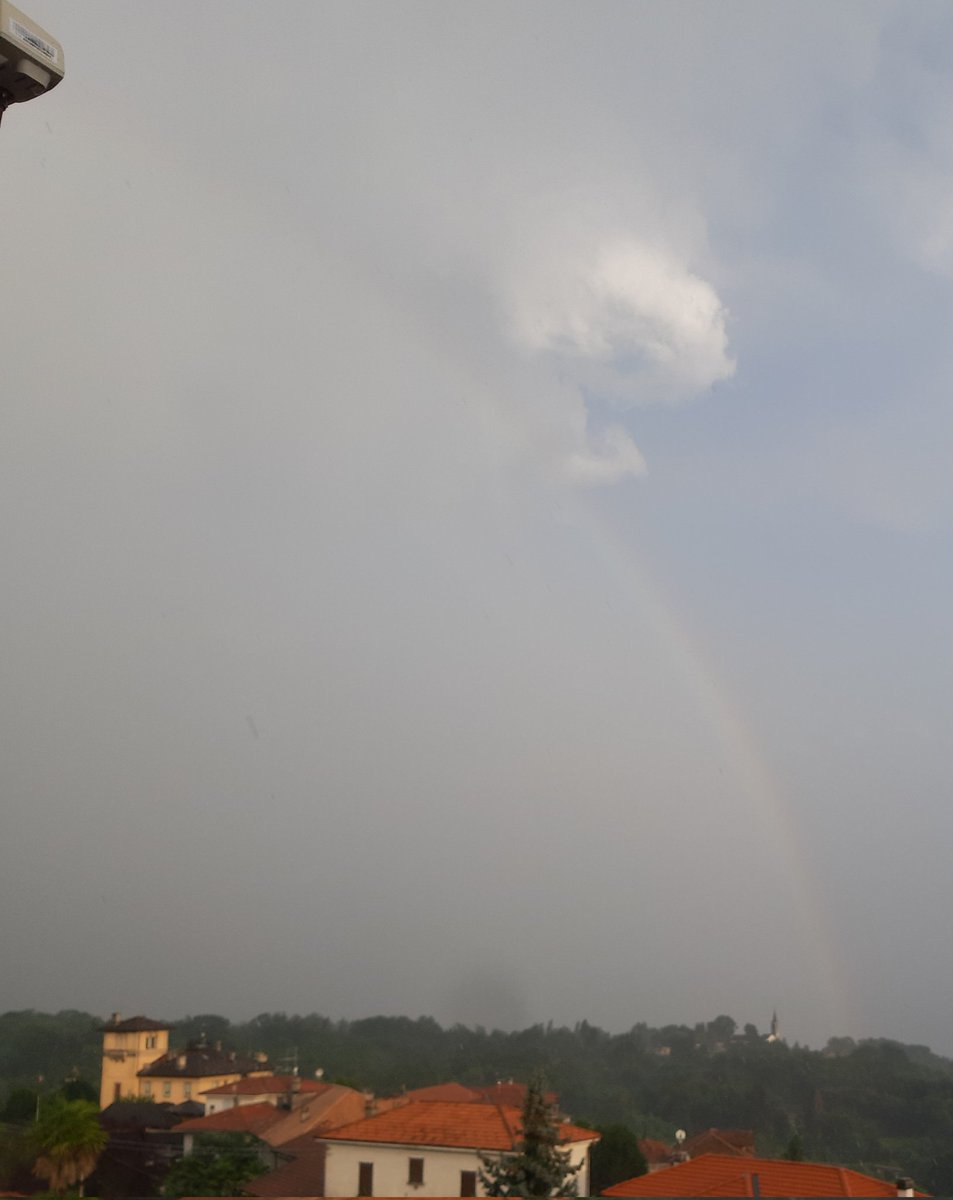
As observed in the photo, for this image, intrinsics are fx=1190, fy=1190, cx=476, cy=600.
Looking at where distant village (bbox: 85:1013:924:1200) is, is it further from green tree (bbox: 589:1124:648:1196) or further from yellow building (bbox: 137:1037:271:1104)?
yellow building (bbox: 137:1037:271:1104)

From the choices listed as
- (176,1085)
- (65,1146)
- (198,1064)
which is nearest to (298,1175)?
(65,1146)

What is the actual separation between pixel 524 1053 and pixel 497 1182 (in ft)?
98.0

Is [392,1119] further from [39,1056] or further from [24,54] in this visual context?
[24,54]

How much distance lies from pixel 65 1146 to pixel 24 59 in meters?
24.8

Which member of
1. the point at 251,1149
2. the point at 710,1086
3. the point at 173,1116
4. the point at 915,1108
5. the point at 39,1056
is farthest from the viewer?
the point at 710,1086

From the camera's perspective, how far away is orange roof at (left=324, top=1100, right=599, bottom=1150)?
23.6 metres

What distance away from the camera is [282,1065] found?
135 feet

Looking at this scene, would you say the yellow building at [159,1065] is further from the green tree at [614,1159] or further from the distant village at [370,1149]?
the green tree at [614,1159]

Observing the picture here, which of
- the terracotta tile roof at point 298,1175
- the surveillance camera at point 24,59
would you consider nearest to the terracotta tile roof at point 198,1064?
the terracotta tile roof at point 298,1175

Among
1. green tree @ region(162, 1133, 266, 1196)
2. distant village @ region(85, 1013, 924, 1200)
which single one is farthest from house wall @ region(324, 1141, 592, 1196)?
green tree @ region(162, 1133, 266, 1196)

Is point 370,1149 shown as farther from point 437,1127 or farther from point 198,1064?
point 198,1064

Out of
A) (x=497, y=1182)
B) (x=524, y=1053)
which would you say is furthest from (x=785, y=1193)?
(x=524, y=1053)

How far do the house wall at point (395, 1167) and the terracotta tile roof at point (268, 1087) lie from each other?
5488 mm

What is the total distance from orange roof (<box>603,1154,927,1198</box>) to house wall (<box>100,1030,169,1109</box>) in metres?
21.5
